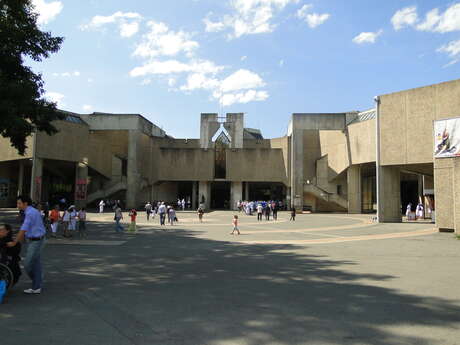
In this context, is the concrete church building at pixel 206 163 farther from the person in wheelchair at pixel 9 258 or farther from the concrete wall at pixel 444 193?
the person in wheelchair at pixel 9 258

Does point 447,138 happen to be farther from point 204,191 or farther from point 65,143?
point 65,143

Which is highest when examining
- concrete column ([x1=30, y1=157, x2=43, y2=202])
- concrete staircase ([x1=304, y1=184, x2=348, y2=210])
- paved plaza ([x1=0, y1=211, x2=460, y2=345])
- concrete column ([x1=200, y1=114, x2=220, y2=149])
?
concrete column ([x1=200, y1=114, x2=220, y2=149])

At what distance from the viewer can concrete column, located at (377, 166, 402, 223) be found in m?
26.0

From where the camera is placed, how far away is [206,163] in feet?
162

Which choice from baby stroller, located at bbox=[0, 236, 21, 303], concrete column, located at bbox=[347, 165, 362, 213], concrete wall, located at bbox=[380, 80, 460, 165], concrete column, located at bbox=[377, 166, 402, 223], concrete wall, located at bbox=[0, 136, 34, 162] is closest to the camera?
baby stroller, located at bbox=[0, 236, 21, 303]

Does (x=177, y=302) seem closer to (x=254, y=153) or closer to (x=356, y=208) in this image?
(x=356, y=208)

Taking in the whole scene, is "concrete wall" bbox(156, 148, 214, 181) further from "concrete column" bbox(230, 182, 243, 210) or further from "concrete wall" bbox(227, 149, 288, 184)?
"concrete column" bbox(230, 182, 243, 210)

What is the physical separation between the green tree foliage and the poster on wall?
2187 centimetres

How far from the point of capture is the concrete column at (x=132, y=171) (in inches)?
1767

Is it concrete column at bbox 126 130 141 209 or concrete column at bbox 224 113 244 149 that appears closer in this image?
concrete column at bbox 126 130 141 209

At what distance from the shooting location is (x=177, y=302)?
5773 mm

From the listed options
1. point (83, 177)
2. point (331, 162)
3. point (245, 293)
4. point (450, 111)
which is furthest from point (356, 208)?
point (245, 293)

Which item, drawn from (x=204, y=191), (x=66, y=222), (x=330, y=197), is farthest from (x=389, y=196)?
(x=204, y=191)

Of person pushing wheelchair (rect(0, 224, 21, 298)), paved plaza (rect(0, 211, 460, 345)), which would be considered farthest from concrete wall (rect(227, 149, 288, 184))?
person pushing wheelchair (rect(0, 224, 21, 298))
